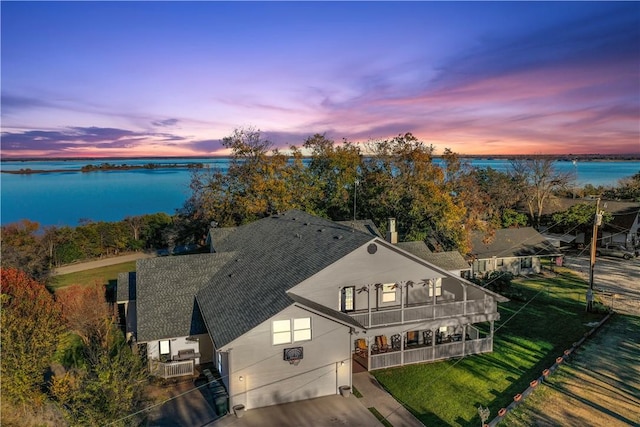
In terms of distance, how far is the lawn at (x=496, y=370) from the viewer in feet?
56.7

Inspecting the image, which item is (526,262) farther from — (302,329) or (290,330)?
(290,330)

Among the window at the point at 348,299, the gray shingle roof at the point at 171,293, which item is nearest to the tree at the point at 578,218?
the window at the point at 348,299

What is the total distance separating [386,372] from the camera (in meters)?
20.4

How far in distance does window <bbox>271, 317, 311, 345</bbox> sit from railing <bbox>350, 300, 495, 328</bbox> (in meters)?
2.81

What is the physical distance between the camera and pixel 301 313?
17.4 meters

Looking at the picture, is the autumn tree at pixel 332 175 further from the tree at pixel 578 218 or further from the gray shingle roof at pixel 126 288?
the tree at pixel 578 218

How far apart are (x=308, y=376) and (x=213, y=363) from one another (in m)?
5.58

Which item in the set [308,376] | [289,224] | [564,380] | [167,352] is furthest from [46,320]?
[564,380]

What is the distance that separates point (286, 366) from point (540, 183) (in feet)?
179

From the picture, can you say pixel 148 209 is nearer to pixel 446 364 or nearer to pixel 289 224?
pixel 289 224

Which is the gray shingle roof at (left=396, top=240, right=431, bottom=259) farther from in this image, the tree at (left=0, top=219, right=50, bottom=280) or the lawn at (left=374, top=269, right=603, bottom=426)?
the tree at (left=0, top=219, right=50, bottom=280)

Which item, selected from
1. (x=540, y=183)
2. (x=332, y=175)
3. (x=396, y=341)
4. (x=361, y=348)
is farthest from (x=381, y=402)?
(x=540, y=183)

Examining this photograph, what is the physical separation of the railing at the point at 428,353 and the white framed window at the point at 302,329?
4.50 m

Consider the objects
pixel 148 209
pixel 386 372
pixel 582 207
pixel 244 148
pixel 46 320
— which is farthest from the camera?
pixel 148 209
